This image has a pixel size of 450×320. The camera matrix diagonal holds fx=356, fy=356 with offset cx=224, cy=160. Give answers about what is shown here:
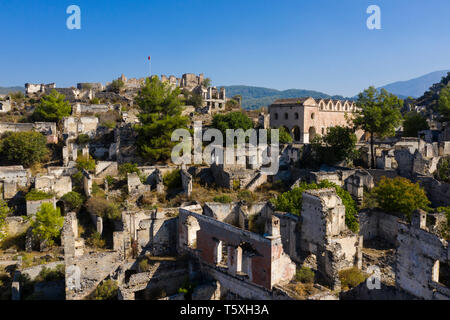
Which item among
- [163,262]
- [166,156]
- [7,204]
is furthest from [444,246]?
[7,204]

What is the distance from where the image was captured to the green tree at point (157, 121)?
25.7 meters

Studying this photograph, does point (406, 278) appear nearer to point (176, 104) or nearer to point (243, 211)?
point (243, 211)

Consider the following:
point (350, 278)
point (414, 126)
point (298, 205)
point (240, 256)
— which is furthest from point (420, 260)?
point (414, 126)

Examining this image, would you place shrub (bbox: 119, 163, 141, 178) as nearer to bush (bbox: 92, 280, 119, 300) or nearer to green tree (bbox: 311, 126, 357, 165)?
bush (bbox: 92, 280, 119, 300)

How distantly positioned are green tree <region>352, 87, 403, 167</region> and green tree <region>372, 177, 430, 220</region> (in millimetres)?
8309

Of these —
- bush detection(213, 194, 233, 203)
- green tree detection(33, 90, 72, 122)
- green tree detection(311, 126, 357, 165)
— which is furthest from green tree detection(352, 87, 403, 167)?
green tree detection(33, 90, 72, 122)

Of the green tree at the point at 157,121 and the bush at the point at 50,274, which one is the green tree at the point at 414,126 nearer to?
the green tree at the point at 157,121

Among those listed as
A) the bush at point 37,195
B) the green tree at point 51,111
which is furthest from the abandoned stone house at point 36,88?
the bush at point 37,195

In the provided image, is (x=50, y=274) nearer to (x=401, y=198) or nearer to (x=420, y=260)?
(x=420, y=260)

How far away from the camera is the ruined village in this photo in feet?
39.3

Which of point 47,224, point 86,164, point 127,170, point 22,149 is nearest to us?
point 47,224

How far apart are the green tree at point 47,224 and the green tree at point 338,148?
18.1 metres

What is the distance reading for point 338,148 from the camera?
26.1 m

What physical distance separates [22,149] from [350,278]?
22367mm
